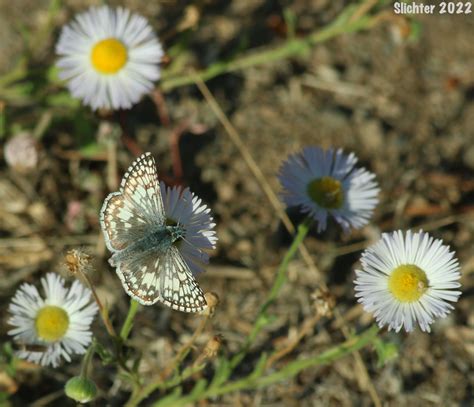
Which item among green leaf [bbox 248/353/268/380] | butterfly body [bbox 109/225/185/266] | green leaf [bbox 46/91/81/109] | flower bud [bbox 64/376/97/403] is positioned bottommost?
flower bud [bbox 64/376/97/403]

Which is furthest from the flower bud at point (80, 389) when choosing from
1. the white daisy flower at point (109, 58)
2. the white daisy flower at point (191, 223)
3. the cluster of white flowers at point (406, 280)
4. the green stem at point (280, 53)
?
the green stem at point (280, 53)

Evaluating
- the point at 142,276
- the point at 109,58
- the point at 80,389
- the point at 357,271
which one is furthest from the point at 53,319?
the point at 109,58

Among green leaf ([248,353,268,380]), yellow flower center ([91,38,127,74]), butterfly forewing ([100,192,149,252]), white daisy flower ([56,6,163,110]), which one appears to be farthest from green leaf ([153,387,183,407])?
yellow flower center ([91,38,127,74])

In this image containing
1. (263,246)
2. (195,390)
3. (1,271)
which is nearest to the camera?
(195,390)

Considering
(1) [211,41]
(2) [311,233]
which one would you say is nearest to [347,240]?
(2) [311,233]

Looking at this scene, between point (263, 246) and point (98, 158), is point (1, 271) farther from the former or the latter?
point (263, 246)

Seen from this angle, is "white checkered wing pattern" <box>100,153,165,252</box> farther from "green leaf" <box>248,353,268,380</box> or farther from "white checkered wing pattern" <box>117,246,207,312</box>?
"green leaf" <box>248,353,268,380</box>
